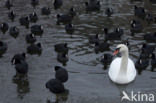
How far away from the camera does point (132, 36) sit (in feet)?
55.6

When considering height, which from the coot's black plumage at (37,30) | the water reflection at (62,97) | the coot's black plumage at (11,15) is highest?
the coot's black plumage at (11,15)

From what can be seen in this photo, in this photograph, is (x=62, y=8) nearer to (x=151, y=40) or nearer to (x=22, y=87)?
(x=151, y=40)

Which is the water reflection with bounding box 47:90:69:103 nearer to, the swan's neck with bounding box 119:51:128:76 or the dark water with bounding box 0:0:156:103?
the dark water with bounding box 0:0:156:103

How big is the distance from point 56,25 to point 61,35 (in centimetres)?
129

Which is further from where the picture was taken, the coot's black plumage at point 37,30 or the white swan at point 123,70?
the coot's black plumage at point 37,30

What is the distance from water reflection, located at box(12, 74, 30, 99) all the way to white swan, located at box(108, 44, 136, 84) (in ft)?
9.64

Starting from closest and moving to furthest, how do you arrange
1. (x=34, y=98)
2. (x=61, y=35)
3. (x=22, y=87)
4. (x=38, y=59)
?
(x=34, y=98)
(x=22, y=87)
(x=38, y=59)
(x=61, y=35)

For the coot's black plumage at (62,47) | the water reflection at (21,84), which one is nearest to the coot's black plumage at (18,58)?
the water reflection at (21,84)

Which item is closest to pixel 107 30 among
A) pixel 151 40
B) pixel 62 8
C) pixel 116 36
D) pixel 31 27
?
pixel 116 36

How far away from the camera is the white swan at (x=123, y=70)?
1293 cm

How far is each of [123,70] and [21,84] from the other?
3566 mm

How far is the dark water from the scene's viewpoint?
12.4m

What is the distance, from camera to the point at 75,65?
14.3 metres

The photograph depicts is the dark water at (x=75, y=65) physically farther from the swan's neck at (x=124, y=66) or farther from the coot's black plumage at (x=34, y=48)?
the swan's neck at (x=124, y=66)
